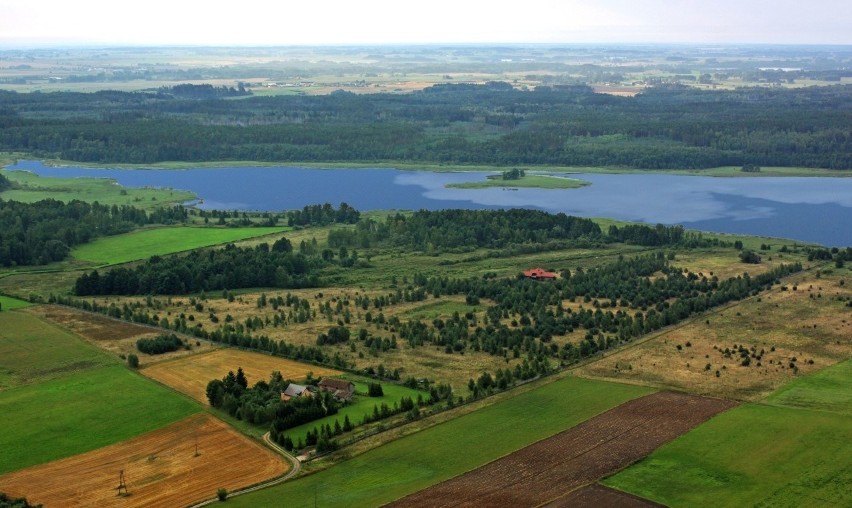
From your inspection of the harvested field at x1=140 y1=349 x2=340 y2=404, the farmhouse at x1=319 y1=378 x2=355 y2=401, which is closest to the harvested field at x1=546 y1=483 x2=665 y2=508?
the farmhouse at x1=319 y1=378 x2=355 y2=401

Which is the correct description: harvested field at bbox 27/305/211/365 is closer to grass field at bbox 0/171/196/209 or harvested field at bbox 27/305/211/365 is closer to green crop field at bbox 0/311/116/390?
green crop field at bbox 0/311/116/390

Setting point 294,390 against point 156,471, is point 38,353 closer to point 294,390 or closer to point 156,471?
point 294,390

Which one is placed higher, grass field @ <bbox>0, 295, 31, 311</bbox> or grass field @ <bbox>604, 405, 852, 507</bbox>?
grass field @ <bbox>604, 405, 852, 507</bbox>

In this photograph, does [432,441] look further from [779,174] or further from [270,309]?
[779,174]

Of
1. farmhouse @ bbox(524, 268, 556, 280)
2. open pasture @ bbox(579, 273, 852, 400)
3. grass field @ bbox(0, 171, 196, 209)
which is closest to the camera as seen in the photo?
open pasture @ bbox(579, 273, 852, 400)

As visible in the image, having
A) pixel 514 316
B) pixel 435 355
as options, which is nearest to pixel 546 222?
pixel 514 316
